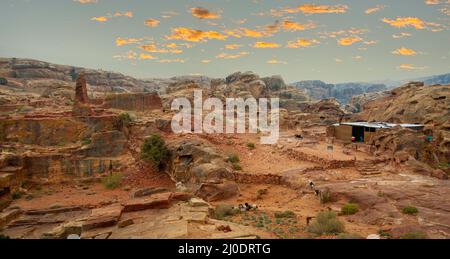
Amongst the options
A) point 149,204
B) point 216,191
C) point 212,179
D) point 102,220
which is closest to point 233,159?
point 212,179

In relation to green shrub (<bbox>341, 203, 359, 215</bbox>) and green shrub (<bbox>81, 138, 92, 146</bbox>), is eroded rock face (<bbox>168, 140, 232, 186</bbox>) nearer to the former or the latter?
green shrub (<bbox>81, 138, 92, 146</bbox>)

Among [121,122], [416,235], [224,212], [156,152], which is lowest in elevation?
[224,212]

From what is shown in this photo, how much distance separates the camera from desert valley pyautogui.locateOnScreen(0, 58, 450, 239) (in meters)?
13.2

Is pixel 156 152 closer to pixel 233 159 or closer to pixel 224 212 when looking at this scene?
pixel 233 159

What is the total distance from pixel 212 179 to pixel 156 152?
6315mm

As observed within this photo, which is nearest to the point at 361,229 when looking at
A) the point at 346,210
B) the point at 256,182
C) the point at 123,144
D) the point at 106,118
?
the point at 346,210

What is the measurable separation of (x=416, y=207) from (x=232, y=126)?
28.2 m

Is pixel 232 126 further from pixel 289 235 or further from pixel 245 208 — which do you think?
pixel 289 235

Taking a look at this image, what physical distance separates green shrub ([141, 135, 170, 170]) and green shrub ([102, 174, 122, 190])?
8.92 ft

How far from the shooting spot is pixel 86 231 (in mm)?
11695

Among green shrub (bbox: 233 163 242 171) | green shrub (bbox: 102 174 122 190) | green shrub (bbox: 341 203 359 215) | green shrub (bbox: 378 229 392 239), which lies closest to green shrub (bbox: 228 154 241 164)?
green shrub (bbox: 233 163 242 171)

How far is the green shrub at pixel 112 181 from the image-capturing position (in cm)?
2425

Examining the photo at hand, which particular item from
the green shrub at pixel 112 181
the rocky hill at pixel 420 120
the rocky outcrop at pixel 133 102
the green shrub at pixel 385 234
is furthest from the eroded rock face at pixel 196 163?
the rocky outcrop at pixel 133 102

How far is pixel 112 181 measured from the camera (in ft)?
80.0
